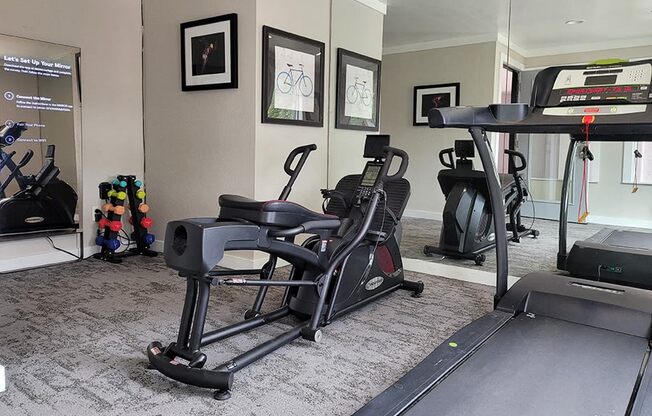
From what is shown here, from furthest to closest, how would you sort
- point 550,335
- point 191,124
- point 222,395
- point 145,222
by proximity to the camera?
1. point 145,222
2. point 191,124
3. point 550,335
4. point 222,395

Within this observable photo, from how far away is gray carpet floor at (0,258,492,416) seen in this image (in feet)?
6.46

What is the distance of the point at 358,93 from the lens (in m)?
4.46

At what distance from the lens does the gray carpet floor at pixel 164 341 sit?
1970 millimetres

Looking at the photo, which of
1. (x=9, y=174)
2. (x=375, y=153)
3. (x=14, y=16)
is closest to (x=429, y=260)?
(x=375, y=153)

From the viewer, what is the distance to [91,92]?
4.36 m

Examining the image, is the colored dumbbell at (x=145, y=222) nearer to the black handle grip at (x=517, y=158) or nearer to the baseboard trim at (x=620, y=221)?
the black handle grip at (x=517, y=158)

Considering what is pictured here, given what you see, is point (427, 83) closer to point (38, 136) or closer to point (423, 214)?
point (423, 214)

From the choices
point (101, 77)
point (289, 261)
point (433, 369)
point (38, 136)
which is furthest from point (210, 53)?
point (433, 369)

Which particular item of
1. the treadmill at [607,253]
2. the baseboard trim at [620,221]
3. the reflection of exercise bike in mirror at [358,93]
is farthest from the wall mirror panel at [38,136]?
the baseboard trim at [620,221]

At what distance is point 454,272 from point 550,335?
1.81 meters

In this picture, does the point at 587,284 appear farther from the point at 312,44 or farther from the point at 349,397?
the point at 312,44

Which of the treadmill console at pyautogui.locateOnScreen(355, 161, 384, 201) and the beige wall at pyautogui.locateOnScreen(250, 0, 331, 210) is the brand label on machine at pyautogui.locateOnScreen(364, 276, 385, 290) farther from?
the beige wall at pyautogui.locateOnScreen(250, 0, 331, 210)

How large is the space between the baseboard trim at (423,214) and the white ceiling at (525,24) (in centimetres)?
132

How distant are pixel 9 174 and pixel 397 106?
3.10m
